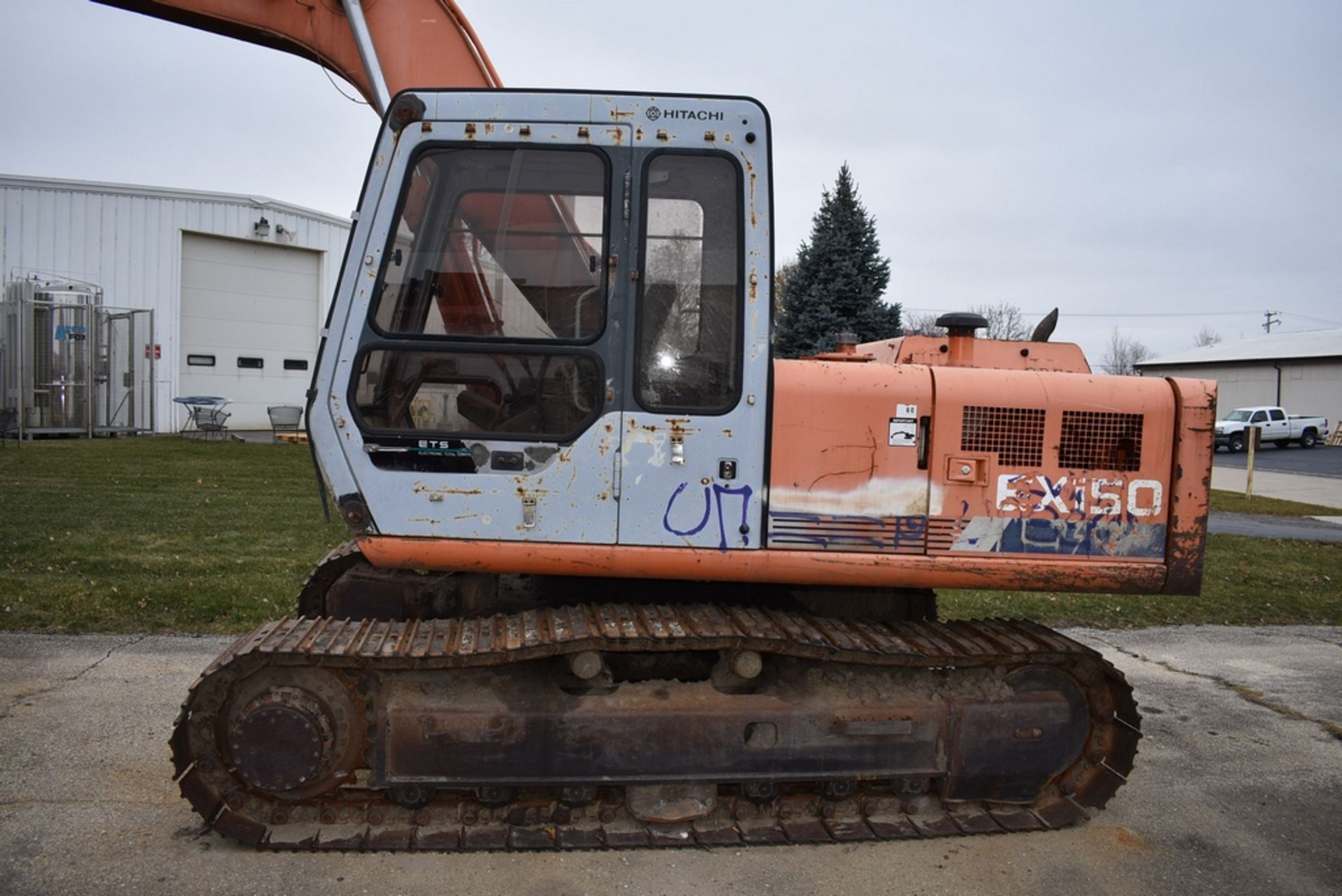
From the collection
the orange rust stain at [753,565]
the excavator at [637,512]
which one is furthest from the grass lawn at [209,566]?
the orange rust stain at [753,565]

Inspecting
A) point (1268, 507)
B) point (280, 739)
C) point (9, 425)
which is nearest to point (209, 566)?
point (280, 739)

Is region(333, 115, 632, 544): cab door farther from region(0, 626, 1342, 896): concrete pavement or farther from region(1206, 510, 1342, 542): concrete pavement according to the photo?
region(1206, 510, 1342, 542): concrete pavement

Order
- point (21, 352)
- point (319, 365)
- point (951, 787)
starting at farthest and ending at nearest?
point (21, 352)
point (951, 787)
point (319, 365)

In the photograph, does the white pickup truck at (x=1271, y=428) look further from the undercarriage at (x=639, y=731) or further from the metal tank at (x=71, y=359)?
the undercarriage at (x=639, y=731)

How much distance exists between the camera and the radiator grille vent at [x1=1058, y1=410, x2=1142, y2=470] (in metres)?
3.90

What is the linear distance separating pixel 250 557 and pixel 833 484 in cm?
679

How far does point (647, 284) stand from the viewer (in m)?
3.65

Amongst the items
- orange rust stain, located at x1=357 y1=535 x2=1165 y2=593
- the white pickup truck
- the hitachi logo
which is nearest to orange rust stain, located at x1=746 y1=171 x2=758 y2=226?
the hitachi logo

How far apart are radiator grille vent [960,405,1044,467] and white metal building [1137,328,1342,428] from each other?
45.6 m

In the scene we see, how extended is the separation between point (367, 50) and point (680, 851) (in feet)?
12.8

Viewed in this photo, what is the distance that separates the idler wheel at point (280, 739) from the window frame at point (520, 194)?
Answer: 4.91 ft

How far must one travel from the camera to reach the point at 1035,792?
4.13m

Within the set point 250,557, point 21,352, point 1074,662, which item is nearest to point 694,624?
point 1074,662

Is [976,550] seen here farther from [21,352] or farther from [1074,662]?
[21,352]
